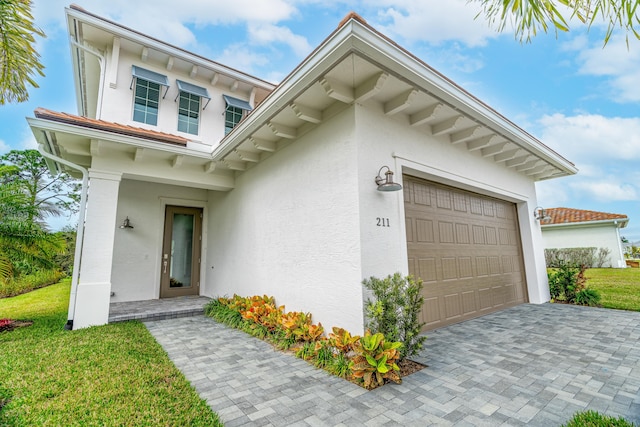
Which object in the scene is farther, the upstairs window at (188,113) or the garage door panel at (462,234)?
the upstairs window at (188,113)

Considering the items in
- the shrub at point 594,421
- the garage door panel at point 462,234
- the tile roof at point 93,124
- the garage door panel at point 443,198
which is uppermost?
the tile roof at point 93,124

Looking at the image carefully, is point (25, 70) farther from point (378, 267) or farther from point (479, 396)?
point (479, 396)

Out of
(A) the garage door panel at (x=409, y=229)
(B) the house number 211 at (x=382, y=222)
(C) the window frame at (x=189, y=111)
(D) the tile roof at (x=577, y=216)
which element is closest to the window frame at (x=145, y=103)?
(C) the window frame at (x=189, y=111)

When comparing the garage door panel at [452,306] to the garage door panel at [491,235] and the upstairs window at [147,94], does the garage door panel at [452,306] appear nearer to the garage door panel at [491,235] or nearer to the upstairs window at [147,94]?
the garage door panel at [491,235]

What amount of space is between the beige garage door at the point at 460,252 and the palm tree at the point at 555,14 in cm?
279

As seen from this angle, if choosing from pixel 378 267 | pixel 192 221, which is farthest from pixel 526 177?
pixel 192 221

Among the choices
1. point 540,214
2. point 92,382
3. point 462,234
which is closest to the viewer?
point 92,382

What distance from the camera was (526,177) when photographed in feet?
24.1

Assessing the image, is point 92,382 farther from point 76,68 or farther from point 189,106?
point 76,68

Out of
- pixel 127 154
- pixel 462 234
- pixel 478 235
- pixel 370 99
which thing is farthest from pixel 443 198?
pixel 127 154

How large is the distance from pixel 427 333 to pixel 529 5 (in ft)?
14.0

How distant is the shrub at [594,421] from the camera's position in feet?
6.52

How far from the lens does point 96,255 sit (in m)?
5.00

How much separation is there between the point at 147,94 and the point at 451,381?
28.2 feet
